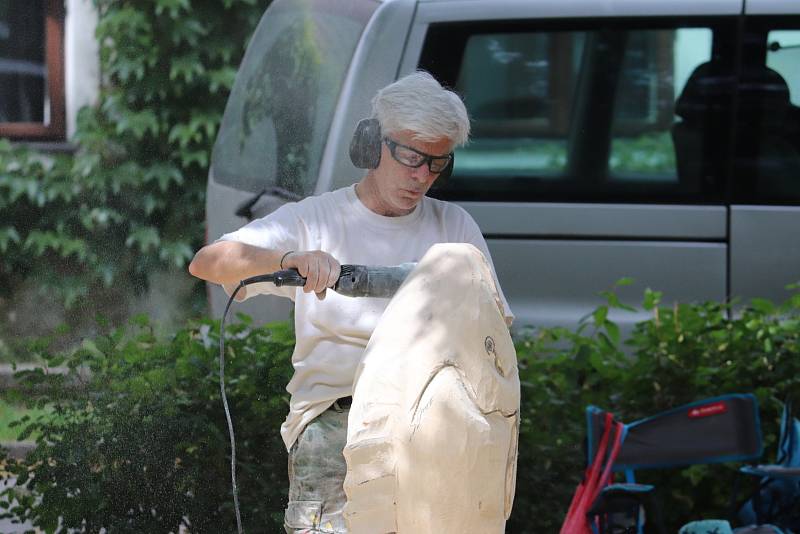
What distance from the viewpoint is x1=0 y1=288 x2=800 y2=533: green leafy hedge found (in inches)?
147

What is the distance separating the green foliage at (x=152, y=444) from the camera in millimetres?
3725

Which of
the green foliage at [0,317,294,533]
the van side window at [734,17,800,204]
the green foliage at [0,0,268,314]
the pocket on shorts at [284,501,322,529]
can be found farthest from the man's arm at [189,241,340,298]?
the van side window at [734,17,800,204]

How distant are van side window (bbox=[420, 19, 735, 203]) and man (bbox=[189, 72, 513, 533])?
178 centimetres

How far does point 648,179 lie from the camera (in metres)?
4.46

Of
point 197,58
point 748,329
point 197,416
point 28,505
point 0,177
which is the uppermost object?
point 197,58

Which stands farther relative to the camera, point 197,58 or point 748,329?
point 197,58

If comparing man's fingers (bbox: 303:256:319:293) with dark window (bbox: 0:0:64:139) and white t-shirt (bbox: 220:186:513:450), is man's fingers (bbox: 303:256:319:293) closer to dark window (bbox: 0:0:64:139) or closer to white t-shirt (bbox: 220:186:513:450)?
white t-shirt (bbox: 220:186:513:450)

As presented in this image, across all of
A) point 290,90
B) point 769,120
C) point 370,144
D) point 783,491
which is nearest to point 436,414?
point 370,144

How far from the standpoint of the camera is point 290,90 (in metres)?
4.25

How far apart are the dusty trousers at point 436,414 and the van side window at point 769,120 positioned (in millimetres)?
2517

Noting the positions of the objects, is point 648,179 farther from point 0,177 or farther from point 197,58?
point 0,177

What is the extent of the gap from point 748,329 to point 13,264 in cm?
261

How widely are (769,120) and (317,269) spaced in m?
2.69

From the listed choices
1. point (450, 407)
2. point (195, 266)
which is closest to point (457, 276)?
point (450, 407)
